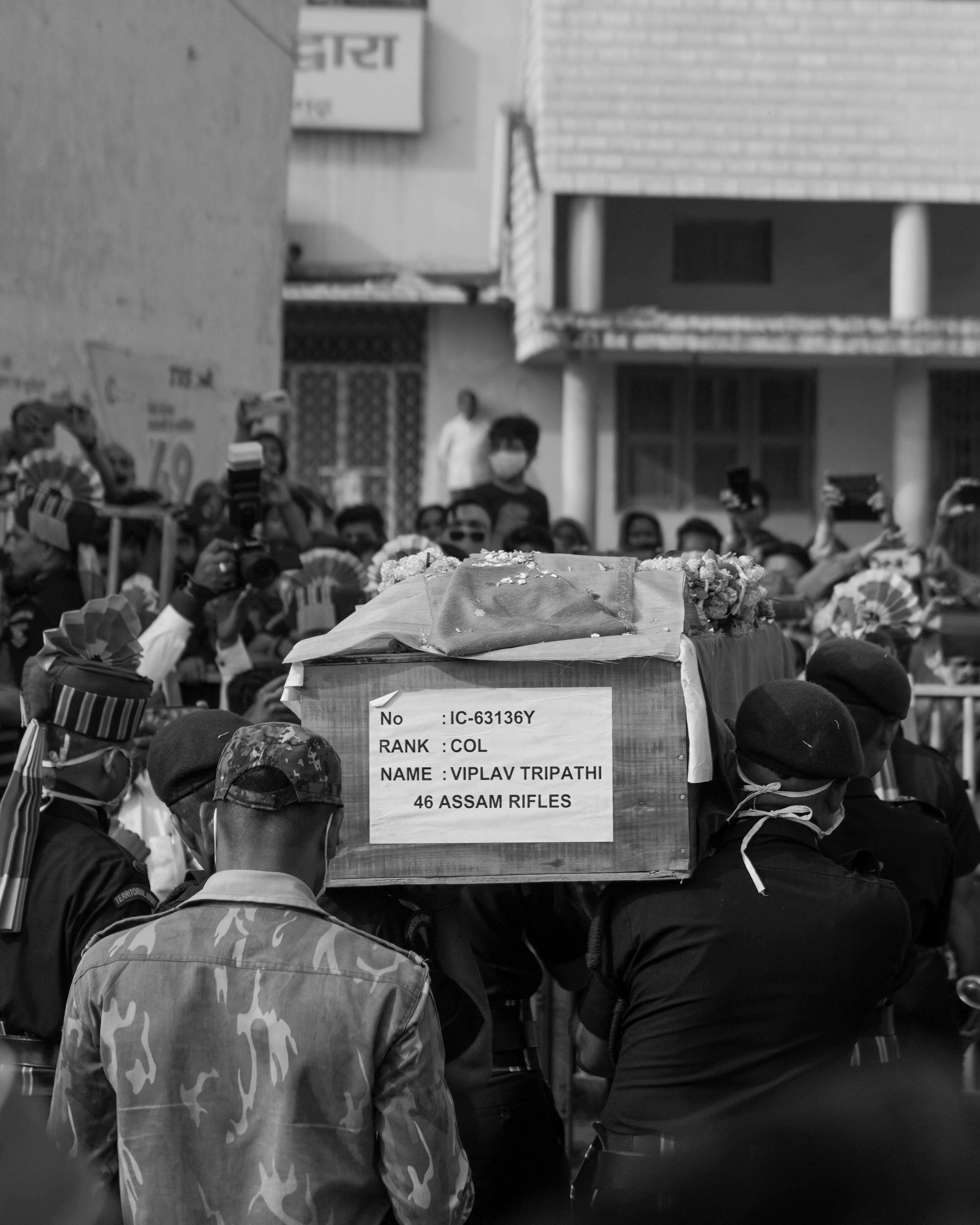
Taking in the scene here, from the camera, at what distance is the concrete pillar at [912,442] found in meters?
15.4

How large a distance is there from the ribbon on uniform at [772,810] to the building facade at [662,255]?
1205 centimetres

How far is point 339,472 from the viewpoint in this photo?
664 inches

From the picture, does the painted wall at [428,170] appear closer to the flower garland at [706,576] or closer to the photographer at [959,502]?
the photographer at [959,502]

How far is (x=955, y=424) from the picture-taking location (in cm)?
1675

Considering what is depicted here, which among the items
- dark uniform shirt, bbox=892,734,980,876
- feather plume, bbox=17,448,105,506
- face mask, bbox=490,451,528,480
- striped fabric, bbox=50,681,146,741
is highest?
face mask, bbox=490,451,528,480

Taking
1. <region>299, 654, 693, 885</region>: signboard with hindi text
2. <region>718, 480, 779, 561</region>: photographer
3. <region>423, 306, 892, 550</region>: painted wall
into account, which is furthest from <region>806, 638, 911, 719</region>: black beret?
<region>423, 306, 892, 550</region>: painted wall

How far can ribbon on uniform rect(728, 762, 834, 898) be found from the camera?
10.5 ft

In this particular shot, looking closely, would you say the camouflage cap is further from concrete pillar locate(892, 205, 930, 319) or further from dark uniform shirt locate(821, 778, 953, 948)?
concrete pillar locate(892, 205, 930, 319)

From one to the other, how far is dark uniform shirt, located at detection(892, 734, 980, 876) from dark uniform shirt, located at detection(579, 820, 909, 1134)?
1.12 metres

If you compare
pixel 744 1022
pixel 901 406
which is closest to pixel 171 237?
pixel 901 406

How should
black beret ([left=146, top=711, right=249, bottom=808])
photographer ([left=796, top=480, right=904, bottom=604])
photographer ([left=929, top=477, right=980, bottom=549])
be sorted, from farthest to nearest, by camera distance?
photographer ([left=929, top=477, right=980, bottom=549]) < photographer ([left=796, top=480, right=904, bottom=604]) < black beret ([left=146, top=711, right=249, bottom=808])

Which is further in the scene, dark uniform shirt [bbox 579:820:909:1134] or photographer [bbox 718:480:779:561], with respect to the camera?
photographer [bbox 718:480:779:561]

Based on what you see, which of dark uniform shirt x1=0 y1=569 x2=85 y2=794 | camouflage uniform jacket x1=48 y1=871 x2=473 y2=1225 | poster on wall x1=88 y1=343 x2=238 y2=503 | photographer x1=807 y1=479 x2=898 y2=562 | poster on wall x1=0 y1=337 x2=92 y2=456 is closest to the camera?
camouflage uniform jacket x1=48 y1=871 x2=473 y2=1225

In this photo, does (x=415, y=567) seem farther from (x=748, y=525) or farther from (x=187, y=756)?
(x=748, y=525)
